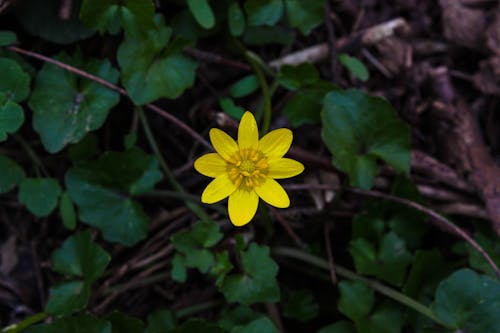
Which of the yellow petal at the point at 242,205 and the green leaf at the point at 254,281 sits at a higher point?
the yellow petal at the point at 242,205

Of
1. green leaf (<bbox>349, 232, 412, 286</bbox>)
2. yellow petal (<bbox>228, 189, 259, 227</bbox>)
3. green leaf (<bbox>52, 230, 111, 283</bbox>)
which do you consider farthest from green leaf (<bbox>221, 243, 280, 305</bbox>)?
green leaf (<bbox>52, 230, 111, 283</bbox>)

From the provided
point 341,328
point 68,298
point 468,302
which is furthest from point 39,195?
point 468,302

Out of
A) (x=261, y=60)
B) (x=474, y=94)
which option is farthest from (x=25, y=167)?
(x=474, y=94)

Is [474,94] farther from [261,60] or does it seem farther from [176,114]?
[176,114]

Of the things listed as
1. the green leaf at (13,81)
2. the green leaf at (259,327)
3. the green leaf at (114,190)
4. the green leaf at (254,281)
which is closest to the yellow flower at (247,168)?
the green leaf at (254,281)

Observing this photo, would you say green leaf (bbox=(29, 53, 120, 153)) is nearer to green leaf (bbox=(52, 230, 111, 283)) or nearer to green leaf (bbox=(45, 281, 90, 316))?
green leaf (bbox=(52, 230, 111, 283))

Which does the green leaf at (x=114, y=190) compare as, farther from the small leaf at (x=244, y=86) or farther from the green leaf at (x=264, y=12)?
the green leaf at (x=264, y=12)
